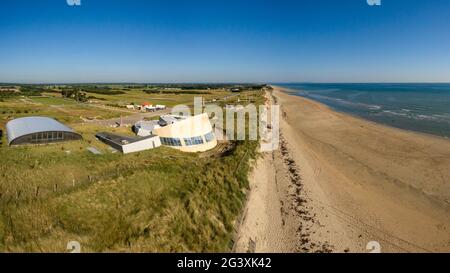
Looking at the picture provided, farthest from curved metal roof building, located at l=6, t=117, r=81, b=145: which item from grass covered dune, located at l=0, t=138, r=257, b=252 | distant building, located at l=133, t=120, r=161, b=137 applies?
Result: distant building, located at l=133, t=120, r=161, b=137

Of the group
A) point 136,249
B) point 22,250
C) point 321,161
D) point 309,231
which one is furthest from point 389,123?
point 22,250

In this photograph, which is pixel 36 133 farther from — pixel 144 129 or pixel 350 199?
pixel 350 199

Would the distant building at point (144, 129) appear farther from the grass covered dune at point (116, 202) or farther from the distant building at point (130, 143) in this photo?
the grass covered dune at point (116, 202)

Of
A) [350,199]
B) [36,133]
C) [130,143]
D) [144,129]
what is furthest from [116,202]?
[144,129]

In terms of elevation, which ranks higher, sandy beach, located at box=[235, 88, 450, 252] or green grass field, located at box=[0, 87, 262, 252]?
green grass field, located at box=[0, 87, 262, 252]

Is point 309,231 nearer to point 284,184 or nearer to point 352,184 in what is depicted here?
point 284,184

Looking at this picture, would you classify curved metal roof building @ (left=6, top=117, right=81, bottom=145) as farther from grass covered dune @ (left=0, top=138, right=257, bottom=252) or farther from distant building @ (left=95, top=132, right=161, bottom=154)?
distant building @ (left=95, top=132, right=161, bottom=154)

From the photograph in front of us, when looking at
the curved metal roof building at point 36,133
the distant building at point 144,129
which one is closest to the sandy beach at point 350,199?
the distant building at point 144,129
